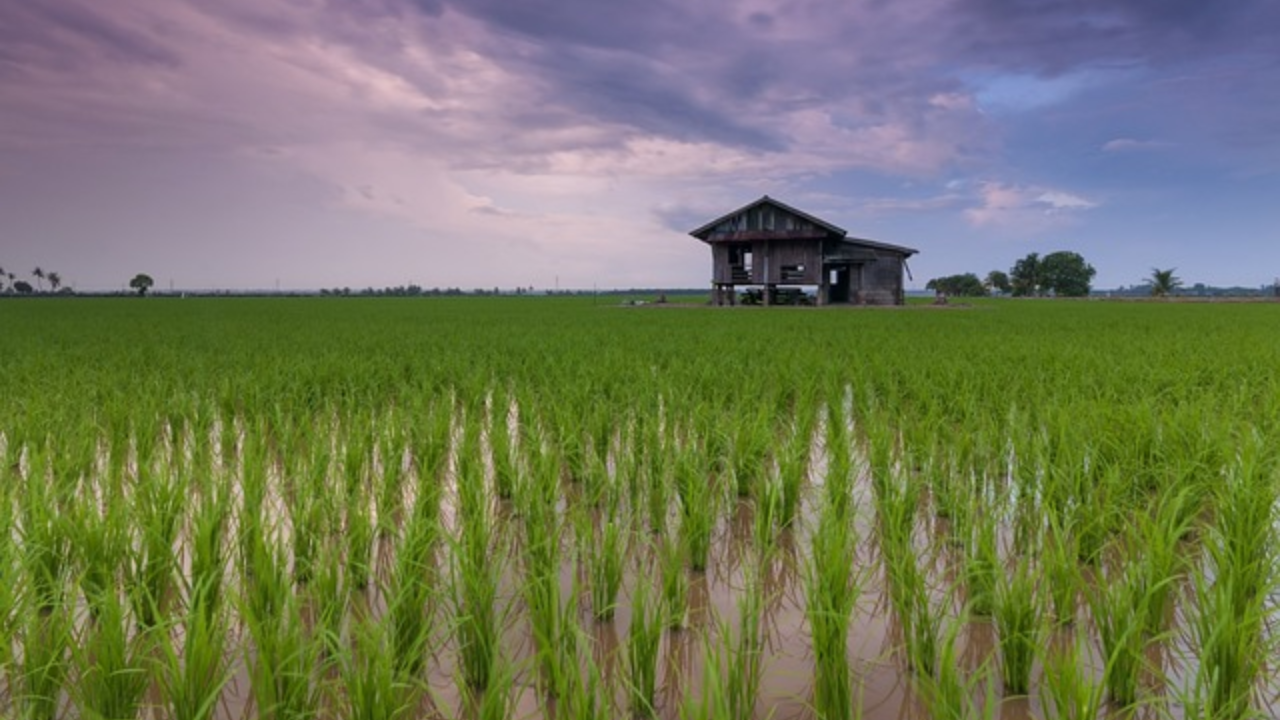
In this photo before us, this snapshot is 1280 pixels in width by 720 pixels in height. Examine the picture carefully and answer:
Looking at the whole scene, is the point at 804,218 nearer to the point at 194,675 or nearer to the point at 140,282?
the point at 194,675

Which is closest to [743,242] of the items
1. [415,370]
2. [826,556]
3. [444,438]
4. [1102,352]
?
[1102,352]

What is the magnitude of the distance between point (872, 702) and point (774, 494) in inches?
48.0

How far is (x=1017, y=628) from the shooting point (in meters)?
2.06

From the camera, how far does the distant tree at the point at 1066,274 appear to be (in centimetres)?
8681

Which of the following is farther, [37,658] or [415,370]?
Answer: [415,370]

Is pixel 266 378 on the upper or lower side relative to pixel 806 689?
upper

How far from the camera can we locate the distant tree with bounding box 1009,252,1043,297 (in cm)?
9106

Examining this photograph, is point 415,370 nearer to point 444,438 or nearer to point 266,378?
point 266,378

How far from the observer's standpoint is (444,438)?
4.77 metres

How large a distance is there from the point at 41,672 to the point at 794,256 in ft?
102

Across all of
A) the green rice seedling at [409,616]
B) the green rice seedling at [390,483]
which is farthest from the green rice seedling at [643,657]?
the green rice seedling at [390,483]

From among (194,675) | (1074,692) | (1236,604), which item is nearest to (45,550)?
(194,675)

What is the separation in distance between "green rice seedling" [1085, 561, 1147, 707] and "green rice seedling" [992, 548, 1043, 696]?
17cm

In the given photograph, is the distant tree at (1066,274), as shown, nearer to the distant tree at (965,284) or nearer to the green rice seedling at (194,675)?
the distant tree at (965,284)
